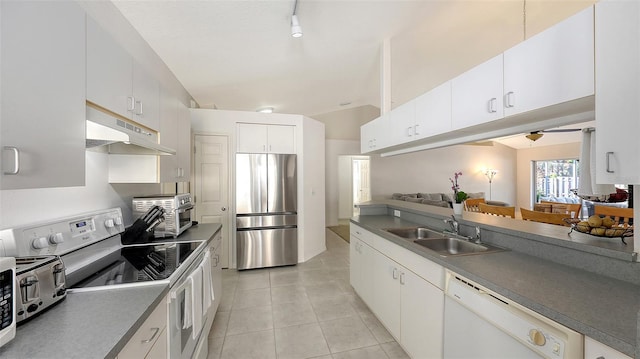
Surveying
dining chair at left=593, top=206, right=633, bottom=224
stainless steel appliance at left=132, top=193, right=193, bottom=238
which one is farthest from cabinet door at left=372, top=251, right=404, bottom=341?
dining chair at left=593, top=206, right=633, bottom=224

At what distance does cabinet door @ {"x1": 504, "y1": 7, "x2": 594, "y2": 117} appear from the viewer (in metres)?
1.07

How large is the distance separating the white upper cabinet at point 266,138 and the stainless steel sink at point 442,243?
7.45 ft

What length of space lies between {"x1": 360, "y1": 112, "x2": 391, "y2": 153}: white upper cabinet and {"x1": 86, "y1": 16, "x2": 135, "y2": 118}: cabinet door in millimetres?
2347

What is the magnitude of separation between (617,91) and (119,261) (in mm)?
2526

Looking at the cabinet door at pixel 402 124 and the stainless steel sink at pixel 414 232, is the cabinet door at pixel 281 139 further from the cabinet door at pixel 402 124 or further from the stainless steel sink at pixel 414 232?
the stainless steel sink at pixel 414 232

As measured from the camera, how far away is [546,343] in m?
0.90

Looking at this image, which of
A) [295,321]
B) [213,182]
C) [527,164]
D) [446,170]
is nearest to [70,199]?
[295,321]

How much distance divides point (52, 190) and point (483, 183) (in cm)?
990

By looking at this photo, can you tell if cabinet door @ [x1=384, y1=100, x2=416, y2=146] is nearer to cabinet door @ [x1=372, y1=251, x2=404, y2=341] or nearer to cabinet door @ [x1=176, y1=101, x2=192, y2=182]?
cabinet door @ [x1=372, y1=251, x2=404, y2=341]

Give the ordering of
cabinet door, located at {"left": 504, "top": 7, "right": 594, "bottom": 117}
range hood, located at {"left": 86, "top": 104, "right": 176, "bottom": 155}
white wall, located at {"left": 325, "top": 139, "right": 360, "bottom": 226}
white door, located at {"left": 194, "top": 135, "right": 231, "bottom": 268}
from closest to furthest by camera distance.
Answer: cabinet door, located at {"left": 504, "top": 7, "right": 594, "bottom": 117} < range hood, located at {"left": 86, "top": 104, "right": 176, "bottom": 155} < white door, located at {"left": 194, "top": 135, "right": 231, "bottom": 268} < white wall, located at {"left": 325, "top": 139, "right": 360, "bottom": 226}

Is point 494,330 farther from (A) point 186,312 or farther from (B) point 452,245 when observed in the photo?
(A) point 186,312

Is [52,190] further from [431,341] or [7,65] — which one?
[431,341]

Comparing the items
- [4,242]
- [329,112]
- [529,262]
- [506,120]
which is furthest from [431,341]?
[329,112]

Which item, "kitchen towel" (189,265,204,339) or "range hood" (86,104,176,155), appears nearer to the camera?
"range hood" (86,104,176,155)
